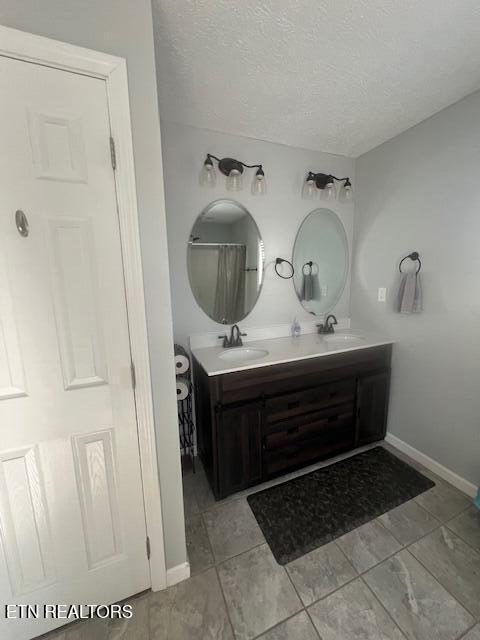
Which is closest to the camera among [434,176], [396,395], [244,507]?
[244,507]

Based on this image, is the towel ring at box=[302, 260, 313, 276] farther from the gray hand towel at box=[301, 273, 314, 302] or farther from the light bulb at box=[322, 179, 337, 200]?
the light bulb at box=[322, 179, 337, 200]

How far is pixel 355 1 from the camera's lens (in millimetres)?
937

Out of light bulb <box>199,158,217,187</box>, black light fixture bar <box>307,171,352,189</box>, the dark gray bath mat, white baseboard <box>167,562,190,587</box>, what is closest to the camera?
white baseboard <box>167,562,190,587</box>

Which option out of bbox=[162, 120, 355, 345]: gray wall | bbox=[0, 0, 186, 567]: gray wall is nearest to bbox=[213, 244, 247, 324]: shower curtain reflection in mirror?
bbox=[162, 120, 355, 345]: gray wall

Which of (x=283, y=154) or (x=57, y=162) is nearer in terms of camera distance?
(x=57, y=162)

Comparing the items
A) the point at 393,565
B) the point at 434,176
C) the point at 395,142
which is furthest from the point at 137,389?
the point at 395,142

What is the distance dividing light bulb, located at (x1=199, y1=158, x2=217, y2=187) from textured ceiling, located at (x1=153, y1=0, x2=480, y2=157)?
260mm

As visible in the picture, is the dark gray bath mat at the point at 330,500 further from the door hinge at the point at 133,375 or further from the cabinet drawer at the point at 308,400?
the door hinge at the point at 133,375

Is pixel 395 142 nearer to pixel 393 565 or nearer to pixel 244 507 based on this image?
pixel 393 565

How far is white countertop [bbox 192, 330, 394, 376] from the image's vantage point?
1495mm

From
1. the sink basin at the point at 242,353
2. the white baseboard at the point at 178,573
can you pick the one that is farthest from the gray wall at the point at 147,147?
the sink basin at the point at 242,353

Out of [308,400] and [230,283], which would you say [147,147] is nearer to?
[230,283]

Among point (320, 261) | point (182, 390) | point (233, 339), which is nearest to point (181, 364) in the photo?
point (182, 390)

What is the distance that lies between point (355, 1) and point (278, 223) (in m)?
1.18
